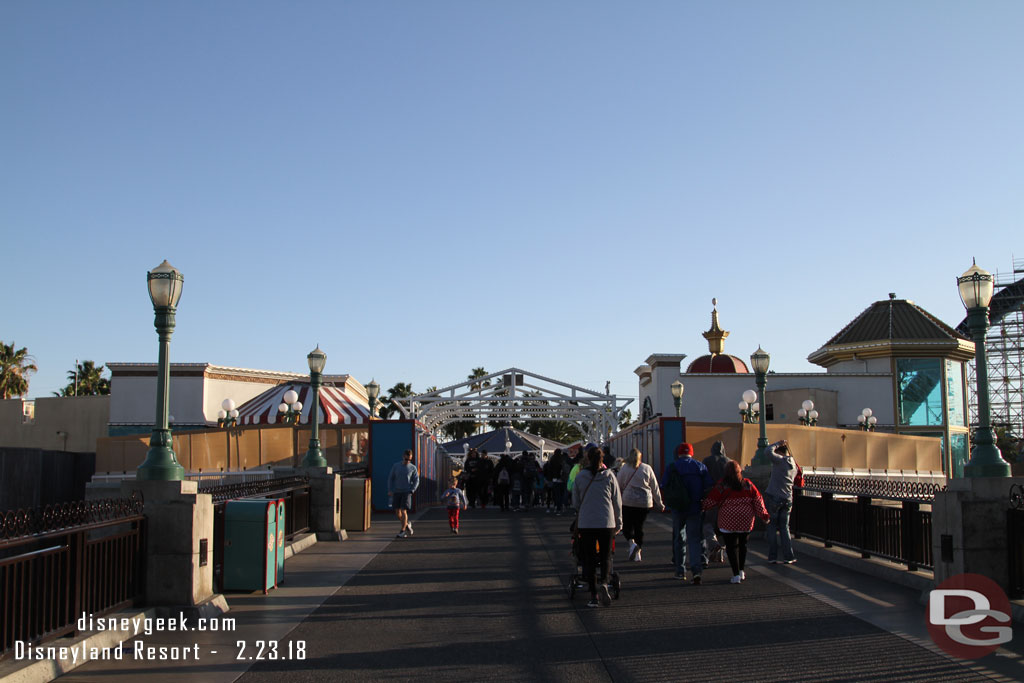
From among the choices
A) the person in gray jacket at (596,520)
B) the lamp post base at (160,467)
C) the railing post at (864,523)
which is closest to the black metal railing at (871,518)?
the railing post at (864,523)

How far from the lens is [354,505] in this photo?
62.7 feet

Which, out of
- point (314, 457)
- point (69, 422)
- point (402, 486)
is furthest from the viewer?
point (69, 422)

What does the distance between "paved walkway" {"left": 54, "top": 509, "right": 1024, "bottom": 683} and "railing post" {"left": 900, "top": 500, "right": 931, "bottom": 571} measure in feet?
1.55

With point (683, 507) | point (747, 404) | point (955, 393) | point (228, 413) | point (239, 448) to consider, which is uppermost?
point (955, 393)

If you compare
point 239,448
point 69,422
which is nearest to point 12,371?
point 69,422

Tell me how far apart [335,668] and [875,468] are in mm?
25194

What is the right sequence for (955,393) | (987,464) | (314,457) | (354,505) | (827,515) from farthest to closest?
(955,393) → (354,505) → (314,457) → (827,515) → (987,464)

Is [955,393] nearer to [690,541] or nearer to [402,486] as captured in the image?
[402,486]

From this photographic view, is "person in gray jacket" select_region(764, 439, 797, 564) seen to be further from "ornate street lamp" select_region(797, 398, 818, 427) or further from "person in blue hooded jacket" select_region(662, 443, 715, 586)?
"ornate street lamp" select_region(797, 398, 818, 427)

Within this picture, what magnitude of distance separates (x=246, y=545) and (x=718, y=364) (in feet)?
140

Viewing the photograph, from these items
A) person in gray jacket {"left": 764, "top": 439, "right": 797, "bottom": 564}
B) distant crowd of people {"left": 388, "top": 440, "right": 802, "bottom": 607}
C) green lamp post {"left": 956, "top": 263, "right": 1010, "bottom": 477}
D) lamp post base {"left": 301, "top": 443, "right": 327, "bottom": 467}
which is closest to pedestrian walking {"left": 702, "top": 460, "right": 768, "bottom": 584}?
distant crowd of people {"left": 388, "top": 440, "right": 802, "bottom": 607}

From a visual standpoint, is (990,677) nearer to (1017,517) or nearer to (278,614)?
(1017,517)

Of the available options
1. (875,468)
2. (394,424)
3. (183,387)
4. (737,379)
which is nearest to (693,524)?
(394,424)

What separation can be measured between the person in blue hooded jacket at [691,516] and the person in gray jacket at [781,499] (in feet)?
6.05
